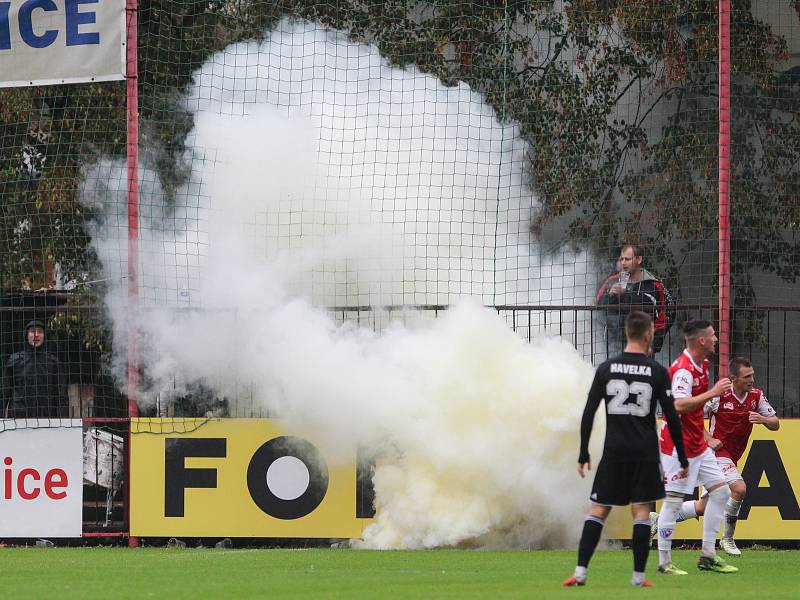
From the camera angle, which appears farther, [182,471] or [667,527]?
[182,471]

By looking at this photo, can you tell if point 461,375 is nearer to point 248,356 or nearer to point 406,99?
point 248,356

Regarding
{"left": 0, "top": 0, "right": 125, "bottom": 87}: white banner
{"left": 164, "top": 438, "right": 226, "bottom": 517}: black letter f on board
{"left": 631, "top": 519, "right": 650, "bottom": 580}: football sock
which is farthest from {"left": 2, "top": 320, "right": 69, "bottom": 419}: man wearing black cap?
{"left": 631, "top": 519, "right": 650, "bottom": 580}: football sock

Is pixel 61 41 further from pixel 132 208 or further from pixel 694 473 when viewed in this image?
pixel 694 473

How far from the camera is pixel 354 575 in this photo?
32.6 feet

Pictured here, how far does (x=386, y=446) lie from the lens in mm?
12602

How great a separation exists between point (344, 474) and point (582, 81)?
4.93 meters

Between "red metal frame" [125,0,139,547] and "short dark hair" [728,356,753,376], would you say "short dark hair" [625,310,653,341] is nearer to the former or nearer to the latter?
"short dark hair" [728,356,753,376]

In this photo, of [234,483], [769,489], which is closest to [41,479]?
[234,483]

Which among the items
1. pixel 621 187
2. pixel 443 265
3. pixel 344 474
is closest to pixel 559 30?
pixel 621 187

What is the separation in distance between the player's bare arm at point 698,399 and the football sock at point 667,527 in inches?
27.8

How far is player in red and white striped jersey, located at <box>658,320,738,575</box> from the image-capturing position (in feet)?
33.6

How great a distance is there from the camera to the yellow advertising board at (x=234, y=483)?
12.8 m

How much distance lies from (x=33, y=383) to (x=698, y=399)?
639cm

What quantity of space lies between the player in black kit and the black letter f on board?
15.2 feet
